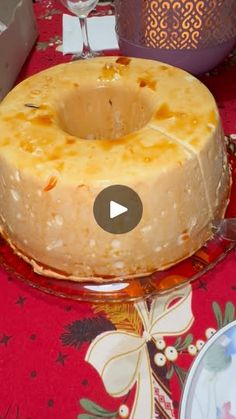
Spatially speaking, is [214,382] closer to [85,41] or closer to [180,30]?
[180,30]

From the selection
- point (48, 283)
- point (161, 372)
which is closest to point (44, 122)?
point (48, 283)

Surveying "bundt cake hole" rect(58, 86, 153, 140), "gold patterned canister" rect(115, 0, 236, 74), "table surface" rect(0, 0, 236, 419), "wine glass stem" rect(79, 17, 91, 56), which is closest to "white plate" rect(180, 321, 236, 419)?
"table surface" rect(0, 0, 236, 419)

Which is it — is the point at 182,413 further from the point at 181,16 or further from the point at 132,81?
the point at 181,16

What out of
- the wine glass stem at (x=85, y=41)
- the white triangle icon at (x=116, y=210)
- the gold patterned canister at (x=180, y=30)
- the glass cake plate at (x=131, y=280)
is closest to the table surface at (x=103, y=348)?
the glass cake plate at (x=131, y=280)

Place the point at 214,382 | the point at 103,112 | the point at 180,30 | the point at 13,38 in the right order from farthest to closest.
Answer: the point at 13,38, the point at 180,30, the point at 103,112, the point at 214,382

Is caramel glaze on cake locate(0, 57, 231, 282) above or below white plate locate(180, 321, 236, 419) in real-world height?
above

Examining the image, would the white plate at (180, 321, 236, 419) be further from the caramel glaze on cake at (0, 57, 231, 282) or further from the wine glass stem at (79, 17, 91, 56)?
the wine glass stem at (79, 17, 91, 56)

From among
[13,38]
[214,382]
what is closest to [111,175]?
[214,382]
